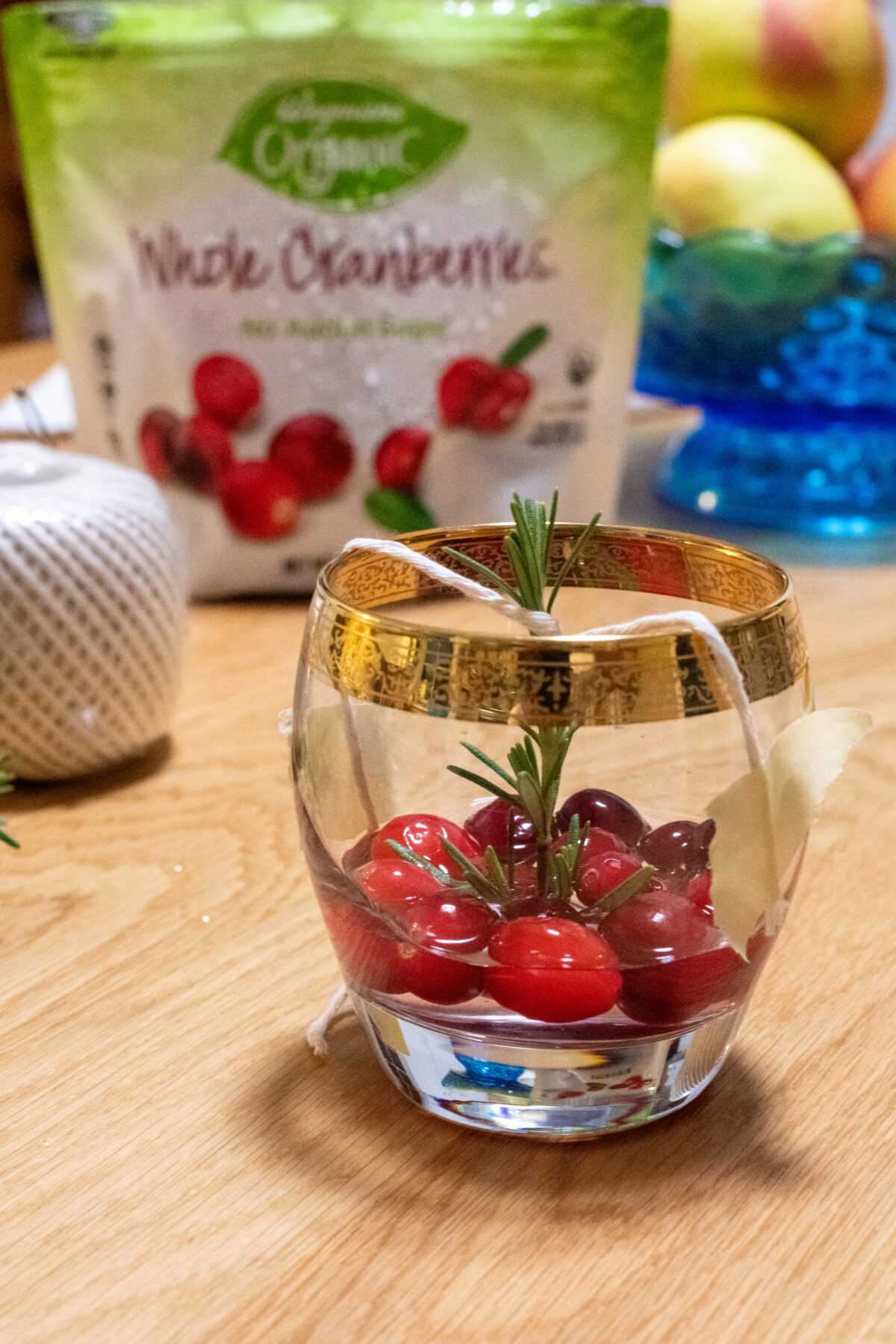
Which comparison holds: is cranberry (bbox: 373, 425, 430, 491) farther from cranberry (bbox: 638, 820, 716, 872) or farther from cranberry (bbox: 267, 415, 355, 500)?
cranberry (bbox: 638, 820, 716, 872)

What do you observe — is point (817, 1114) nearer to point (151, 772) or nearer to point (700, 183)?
point (151, 772)

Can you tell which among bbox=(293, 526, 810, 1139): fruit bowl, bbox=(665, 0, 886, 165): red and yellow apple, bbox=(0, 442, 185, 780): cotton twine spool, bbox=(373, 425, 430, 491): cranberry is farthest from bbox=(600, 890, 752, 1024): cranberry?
bbox=(665, 0, 886, 165): red and yellow apple

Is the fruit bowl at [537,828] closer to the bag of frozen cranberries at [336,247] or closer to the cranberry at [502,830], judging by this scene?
the cranberry at [502,830]

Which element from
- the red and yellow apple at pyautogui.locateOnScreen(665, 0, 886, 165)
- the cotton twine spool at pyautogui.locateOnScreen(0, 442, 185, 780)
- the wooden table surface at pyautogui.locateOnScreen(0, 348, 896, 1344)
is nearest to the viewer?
the wooden table surface at pyautogui.locateOnScreen(0, 348, 896, 1344)

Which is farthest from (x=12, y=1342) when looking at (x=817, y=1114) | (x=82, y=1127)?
(x=817, y=1114)

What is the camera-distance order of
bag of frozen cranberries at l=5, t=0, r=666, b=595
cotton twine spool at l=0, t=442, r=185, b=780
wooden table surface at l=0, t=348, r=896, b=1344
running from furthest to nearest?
bag of frozen cranberries at l=5, t=0, r=666, b=595
cotton twine spool at l=0, t=442, r=185, b=780
wooden table surface at l=0, t=348, r=896, b=1344

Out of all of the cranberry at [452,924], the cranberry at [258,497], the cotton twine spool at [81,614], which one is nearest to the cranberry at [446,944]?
the cranberry at [452,924]
